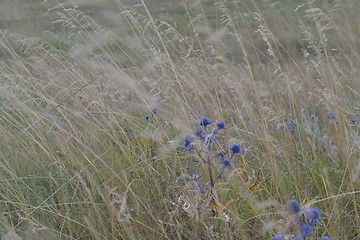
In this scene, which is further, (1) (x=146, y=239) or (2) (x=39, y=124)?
(2) (x=39, y=124)

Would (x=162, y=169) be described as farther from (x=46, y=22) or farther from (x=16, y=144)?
(x=46, y=22)

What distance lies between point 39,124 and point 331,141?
135 cm

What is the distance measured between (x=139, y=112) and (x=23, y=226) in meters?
1.19

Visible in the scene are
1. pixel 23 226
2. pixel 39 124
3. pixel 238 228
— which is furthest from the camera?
pixel 39 124

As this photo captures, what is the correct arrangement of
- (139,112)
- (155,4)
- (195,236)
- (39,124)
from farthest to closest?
(155,4), (139,112), (39,124), (195,236)

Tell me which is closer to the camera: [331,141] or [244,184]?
[244,184]

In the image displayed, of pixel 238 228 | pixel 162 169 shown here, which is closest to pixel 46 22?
pixel 162 169

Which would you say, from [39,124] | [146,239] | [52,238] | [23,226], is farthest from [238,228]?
[39,124]

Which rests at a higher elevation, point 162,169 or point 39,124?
point 39,124

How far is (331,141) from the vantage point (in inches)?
96.6

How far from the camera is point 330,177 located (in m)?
2.15

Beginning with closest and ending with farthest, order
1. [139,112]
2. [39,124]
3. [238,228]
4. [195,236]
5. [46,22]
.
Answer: [238,228] → [195,236] → [39,124] → [139,112] → [46,22]

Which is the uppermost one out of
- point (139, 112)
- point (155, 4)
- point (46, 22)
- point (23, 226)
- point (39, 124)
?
point (39, 124)

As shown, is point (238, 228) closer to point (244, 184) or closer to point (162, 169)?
point (244, 184)
